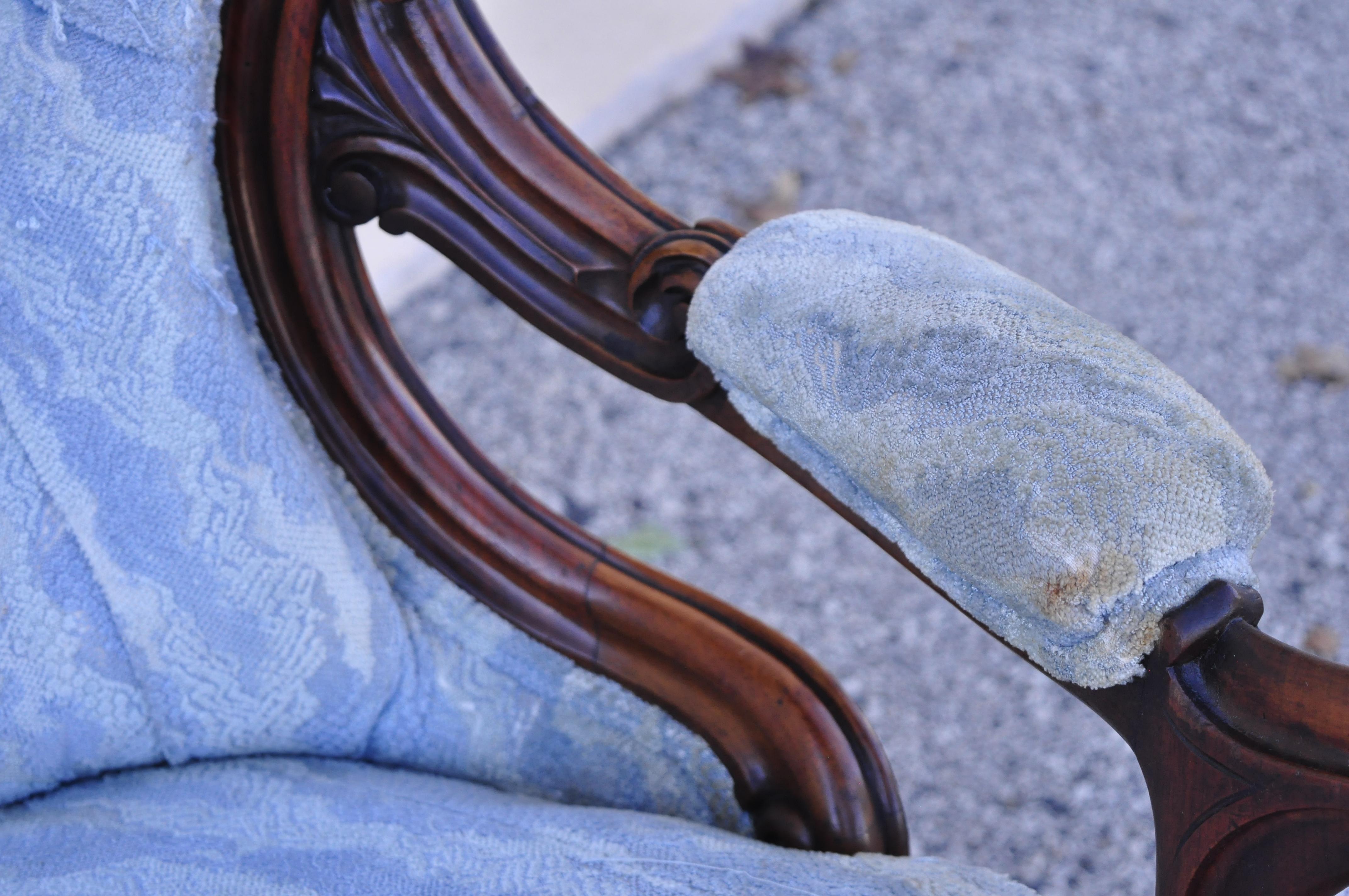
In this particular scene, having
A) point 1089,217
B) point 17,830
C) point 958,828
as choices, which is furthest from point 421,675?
point 1089,217

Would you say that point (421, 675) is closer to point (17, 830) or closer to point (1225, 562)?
point (17, 830)

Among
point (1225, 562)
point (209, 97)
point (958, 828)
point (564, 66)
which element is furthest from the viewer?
point (564, 66)

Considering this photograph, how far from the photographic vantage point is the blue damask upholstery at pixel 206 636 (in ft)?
1.51

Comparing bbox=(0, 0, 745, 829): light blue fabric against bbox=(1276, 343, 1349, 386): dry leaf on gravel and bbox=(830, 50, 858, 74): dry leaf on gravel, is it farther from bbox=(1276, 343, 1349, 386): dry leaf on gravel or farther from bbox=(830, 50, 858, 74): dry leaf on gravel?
bbox=(830, 50, 858, 74): dry leaf on gravel

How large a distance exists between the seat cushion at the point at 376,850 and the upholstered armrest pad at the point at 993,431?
14 cm

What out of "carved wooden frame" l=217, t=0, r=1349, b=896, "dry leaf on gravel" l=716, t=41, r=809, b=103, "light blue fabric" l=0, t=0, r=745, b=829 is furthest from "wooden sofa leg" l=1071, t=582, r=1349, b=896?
"dry leaf on gravel" l=716, t=41, r=809, b=103

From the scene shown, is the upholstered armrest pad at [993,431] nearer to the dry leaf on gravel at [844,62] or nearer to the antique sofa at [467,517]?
the antique sofa at [467,517]

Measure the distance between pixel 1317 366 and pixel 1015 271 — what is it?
1.87ft

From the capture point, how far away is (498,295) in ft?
1.83

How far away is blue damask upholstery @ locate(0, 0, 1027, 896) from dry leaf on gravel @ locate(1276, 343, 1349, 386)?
4.13 feet

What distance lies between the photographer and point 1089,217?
1.65m

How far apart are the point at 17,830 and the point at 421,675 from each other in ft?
0.63

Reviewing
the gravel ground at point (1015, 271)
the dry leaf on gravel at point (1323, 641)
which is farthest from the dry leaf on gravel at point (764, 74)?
the dry leaf on gravel at point (1323, 641)

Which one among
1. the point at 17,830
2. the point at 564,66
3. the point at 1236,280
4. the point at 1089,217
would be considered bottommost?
the point at 17,830
